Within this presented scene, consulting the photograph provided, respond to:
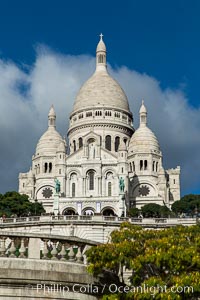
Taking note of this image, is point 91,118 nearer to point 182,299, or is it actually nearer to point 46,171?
point 46,171

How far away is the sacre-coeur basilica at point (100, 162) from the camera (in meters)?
88.7

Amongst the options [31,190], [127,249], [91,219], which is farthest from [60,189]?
[127,249]

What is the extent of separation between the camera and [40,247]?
12484 mm

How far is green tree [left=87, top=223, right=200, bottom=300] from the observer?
15000 millimetres

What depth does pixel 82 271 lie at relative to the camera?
13.0m

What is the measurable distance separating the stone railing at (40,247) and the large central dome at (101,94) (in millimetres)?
94862

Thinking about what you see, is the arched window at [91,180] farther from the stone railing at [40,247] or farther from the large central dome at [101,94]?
the stone railing at [40,247]

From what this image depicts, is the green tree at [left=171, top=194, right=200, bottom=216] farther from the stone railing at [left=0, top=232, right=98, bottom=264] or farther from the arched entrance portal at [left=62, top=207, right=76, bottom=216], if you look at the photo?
the stone railing at [left=0, top=232, right=98, bottom=264]

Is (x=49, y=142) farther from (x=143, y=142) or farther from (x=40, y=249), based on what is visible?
(x=40, y=249)

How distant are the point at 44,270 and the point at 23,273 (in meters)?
0.48

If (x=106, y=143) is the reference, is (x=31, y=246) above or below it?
below

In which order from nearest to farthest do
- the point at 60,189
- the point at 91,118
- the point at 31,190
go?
the point at 60,189
the point at 31,190
the point at 91,118

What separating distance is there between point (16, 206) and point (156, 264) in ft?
183

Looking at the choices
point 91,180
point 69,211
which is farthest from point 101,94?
point 69,211
